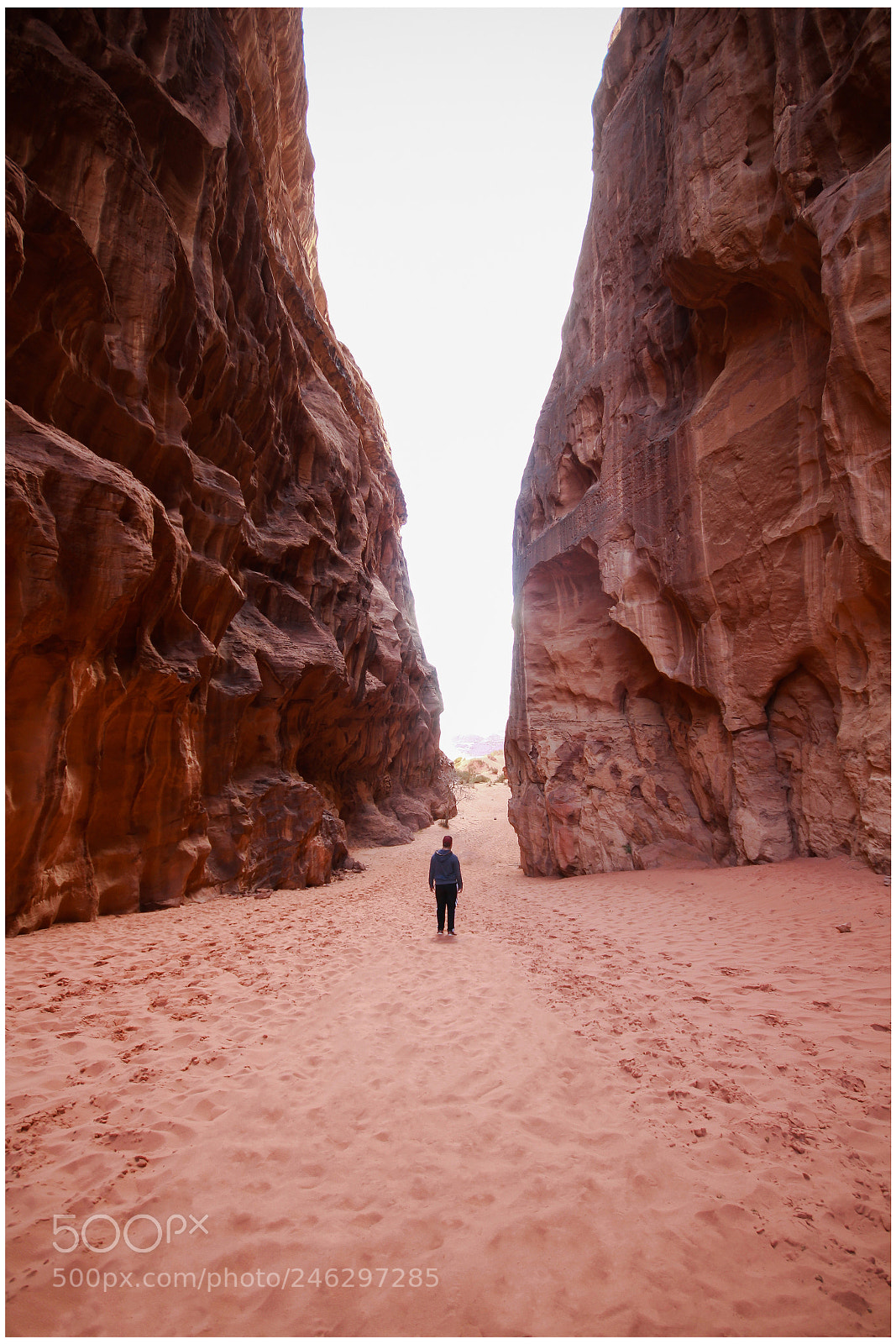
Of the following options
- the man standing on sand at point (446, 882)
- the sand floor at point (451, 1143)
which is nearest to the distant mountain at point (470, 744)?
the man standing on sand at point (446, 882)

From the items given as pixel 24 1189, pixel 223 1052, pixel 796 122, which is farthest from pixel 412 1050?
pixel 796 122

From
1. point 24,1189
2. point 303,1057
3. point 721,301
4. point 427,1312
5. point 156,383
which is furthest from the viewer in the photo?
point 721,301

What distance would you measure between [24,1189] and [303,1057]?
2086 mm

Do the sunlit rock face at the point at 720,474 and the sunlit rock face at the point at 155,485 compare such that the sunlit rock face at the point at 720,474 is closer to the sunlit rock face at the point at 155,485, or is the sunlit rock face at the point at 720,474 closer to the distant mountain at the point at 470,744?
the sunlit rock face at the point at 155,485

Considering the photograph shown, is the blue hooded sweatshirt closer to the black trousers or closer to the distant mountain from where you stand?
the black trousers

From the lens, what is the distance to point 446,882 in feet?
31.2

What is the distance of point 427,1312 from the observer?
8.52 ft

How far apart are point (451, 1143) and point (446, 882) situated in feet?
19.1

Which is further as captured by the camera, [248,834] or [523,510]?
[523,510]

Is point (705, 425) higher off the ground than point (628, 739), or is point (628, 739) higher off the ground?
point (705, 425)

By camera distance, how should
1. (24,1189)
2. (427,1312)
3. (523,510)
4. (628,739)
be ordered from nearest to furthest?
1. (427,1312)
2. (24,1189)
3. (628,739)
4. (523,510)

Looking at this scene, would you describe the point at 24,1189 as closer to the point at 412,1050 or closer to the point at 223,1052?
the point at 223,1052

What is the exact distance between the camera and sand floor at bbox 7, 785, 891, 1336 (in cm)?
263

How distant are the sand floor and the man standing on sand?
1997 millimetres
